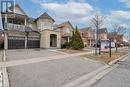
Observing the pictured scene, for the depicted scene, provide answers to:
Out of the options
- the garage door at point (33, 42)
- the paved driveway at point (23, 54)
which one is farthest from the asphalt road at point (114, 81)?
the garage door at point (33, 42)

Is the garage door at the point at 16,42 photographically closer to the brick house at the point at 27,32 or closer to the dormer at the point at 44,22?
the brick house at the point at 27,32

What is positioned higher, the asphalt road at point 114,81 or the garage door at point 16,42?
the garage door at point 16,42

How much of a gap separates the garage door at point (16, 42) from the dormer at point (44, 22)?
23.2 ft

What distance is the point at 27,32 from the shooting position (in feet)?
130

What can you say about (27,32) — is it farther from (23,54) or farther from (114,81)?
(114,81)

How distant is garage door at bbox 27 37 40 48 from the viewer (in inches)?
1581

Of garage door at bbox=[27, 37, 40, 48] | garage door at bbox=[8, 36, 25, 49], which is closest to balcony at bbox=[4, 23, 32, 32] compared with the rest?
garage door at bbox=[8, 36, 25, 49]

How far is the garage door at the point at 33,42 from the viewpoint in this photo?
40169 millimetres

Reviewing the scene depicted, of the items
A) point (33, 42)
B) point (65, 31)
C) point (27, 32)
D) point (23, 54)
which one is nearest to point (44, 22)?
point (33, 42)

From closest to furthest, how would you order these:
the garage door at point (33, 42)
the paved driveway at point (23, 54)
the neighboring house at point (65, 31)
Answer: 1. the paved driveway at point (23, 54)
2. the garage door at point (33, 42)
3. the neighboring house at point (65, 31)

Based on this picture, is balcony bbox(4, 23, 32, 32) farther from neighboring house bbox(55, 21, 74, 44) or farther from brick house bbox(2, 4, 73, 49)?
neighboring house bbox(55, 21, 74, 44)

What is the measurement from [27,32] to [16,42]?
329cm

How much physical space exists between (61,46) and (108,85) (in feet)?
121

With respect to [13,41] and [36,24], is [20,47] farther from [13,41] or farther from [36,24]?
[36,24]
